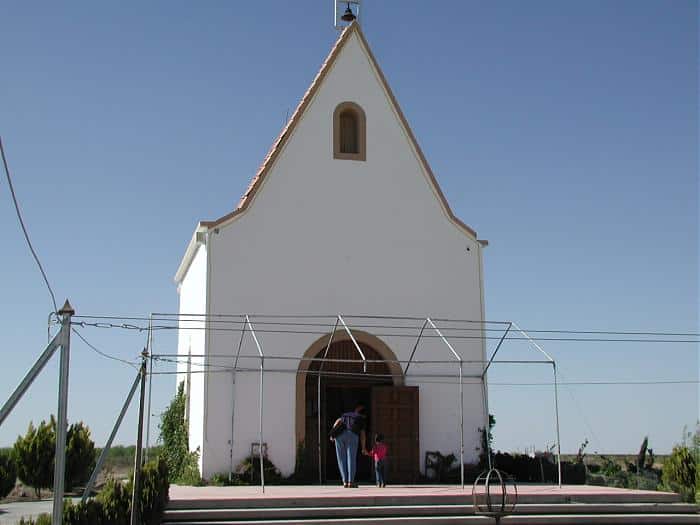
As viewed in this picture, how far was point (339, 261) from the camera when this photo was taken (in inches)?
862

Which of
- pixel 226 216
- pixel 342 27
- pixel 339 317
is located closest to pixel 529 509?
pixel 339 317

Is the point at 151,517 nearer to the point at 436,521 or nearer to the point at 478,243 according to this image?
the point at 436,521

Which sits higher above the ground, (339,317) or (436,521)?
(339,317)

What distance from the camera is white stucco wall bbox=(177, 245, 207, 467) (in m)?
20.9

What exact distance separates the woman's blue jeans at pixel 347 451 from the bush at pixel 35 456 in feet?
28.9

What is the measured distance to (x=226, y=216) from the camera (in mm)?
21375

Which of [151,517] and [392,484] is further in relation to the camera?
[392,484]

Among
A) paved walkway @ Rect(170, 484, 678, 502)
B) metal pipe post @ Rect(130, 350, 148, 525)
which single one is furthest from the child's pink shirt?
metal pipe post @ Rect(130, 350, 148, 525)

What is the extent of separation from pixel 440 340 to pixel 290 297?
382 cm

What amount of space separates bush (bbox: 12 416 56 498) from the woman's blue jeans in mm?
8810

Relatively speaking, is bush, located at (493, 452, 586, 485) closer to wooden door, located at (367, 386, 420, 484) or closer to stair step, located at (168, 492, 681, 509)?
wooden door, located at (367, 386, 420, 484)

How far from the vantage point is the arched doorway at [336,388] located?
20.9 metres

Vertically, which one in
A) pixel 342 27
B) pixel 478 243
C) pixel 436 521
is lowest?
pixel 436 521

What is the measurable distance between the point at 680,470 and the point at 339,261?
922cm
